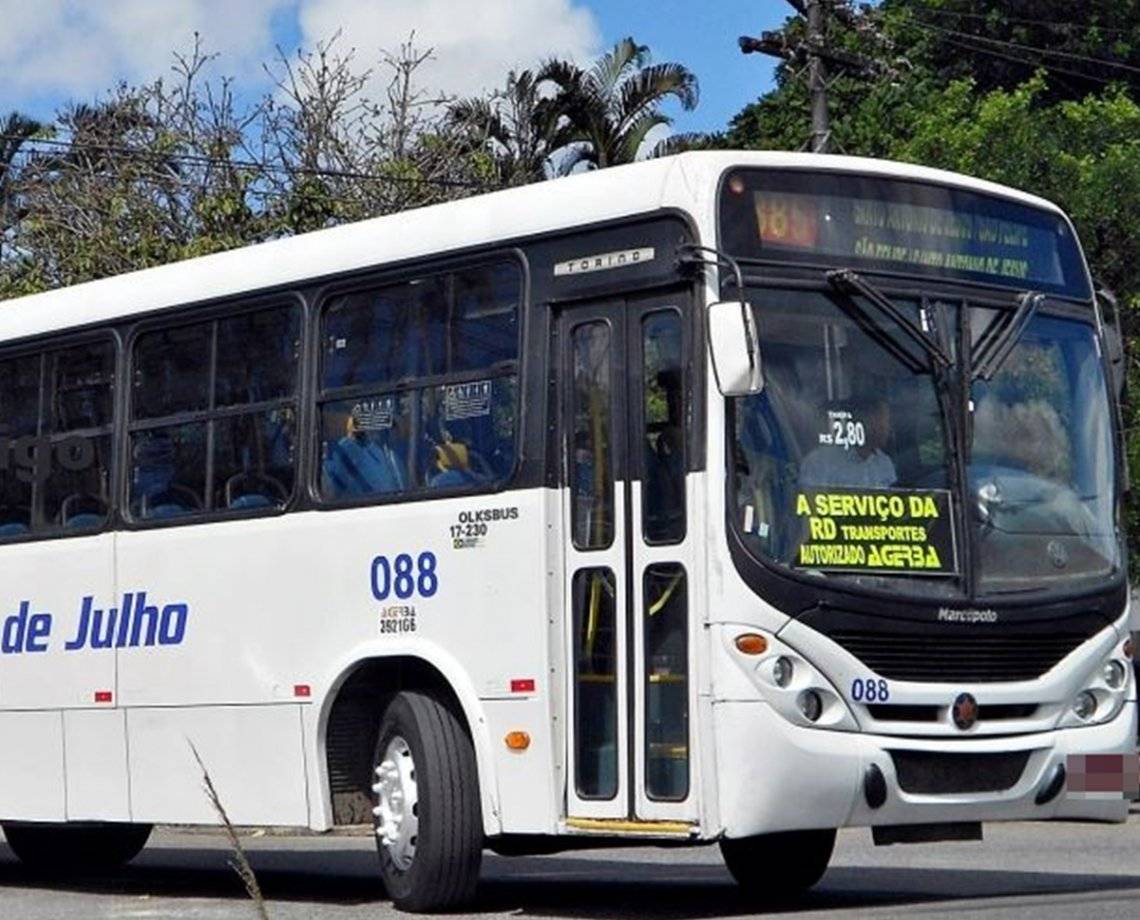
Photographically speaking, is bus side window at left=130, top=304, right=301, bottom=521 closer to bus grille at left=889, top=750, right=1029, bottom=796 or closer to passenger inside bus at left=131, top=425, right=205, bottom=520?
passenger inside bus at left=131, top=425, right=205, bottom=520

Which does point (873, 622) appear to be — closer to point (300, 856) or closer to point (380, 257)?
point (380, 257)

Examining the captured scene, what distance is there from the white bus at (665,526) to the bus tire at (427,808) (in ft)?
0.07

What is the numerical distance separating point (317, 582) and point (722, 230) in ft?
9.72

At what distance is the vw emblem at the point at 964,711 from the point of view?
12062 mm

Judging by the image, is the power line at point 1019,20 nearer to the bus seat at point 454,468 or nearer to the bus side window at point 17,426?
the bus side window at point 17,426

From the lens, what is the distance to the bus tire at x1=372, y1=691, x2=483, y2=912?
12.7 meters

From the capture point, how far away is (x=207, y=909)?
14125 mm

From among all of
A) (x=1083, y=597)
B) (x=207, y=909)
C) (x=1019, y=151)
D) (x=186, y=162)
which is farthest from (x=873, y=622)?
(x=186, y=162)

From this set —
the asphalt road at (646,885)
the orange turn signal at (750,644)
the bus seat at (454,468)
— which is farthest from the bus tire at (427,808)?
the orange turn signal at (750,644)

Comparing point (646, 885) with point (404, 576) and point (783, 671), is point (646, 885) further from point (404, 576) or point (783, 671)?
point (783, 671)

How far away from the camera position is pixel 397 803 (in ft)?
43.3

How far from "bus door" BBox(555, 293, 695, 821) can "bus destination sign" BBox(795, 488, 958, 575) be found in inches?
21.1

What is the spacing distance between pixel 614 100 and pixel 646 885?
30307 mm

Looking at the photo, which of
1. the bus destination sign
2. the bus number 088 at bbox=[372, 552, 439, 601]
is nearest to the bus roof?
the bus destination sign
